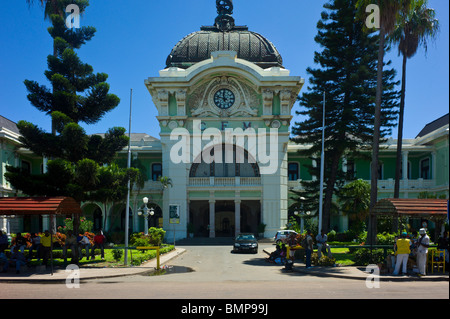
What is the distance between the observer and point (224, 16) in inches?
1831

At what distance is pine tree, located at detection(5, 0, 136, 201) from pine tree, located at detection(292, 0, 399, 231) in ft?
49.2

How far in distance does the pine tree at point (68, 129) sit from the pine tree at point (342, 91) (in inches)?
590

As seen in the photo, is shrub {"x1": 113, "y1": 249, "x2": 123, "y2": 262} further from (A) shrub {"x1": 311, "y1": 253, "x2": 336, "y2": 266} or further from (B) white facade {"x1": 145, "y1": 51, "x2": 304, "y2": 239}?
(B) white facade {"x1": 145, "y1": 51, "x2": 304, "y2": 239}

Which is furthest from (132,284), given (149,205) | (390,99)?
(149,205)

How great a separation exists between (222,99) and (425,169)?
2158 centimetres

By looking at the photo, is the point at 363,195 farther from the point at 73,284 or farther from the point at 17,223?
the point at 17,223

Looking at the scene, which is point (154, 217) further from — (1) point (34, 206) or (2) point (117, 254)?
(1) point (34, 206)

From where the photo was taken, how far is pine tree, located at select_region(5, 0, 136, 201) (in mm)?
21609

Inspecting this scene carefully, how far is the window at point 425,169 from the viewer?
143 ft

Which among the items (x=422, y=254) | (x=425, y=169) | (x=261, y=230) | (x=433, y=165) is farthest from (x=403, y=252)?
(x=425, y=169)

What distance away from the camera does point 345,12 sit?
31688mm

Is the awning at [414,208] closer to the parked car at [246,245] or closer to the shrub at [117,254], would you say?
the parked car at [246,245]

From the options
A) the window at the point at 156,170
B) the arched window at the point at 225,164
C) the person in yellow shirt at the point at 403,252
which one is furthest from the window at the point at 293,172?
the person in yellow shirt at the point at 403,252
